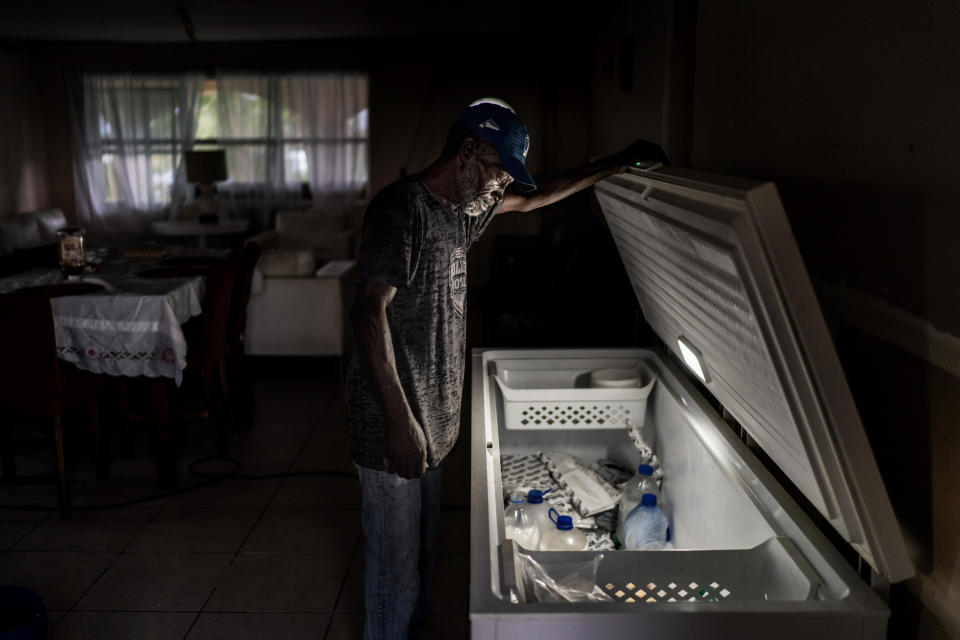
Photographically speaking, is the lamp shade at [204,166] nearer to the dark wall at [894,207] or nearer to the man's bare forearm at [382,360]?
the man's bare forearm at [382,360]

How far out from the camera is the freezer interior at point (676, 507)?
3.99 ft

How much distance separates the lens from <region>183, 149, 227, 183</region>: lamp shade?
7406 millimetres

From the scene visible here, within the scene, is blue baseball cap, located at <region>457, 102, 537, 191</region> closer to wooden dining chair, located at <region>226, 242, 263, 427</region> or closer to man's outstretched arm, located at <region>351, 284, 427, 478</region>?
man's outstretched arm, located at <region>351, 284, 427, 478</region>

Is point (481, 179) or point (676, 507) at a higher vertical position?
point (481, 179)

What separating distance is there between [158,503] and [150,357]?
0.59 meters

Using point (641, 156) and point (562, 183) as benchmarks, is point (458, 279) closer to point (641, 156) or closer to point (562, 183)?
point (562, 183)

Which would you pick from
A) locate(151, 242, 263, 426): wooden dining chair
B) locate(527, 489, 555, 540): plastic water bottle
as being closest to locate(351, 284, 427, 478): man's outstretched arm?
locate(527, 489, 555, 540): plastic water bottle

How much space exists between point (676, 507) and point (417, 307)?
778 millimetres

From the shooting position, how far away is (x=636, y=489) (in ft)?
6.48

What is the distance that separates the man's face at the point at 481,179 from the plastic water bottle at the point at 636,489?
751mm

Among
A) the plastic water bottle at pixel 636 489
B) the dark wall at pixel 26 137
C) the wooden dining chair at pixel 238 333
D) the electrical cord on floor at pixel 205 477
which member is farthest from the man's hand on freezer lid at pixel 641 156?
the dark wall at pixel 26 137

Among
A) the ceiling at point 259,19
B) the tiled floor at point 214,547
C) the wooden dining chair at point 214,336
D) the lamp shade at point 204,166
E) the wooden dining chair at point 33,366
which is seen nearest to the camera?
the tiled floor at point 214,547

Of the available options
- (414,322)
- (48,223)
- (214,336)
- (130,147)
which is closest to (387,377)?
(414,322)

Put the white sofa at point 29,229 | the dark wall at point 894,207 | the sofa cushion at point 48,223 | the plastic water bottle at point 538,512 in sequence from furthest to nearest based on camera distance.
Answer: the sofa cushion at point 48,223
the white sofa at point 29,229
the plastic water bottle at point 538,512
the dark wall at point 894,207
